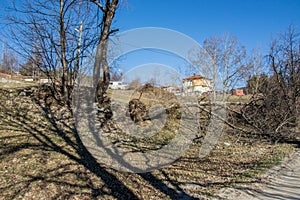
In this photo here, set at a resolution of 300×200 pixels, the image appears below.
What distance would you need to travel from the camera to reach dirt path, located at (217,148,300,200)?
9.48 ft

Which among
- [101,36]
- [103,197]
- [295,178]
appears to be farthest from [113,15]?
[295,178]

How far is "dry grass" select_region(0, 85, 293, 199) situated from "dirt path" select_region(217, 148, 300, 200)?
7.8 inches

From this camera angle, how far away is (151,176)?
11.8ft

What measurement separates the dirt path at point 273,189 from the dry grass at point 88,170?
0.65 ft

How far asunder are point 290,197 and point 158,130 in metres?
4.67

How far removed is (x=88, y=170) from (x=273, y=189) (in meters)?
3.23

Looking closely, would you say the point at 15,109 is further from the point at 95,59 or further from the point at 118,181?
the point at 118,181

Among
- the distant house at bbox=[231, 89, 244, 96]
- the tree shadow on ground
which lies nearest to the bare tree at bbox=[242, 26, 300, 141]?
the distant house at bbox=[231, 89, 244, 96]

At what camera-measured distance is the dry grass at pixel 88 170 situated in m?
2.86

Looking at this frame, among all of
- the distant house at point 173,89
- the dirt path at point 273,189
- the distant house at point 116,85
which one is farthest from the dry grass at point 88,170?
the distant house at point 116,85

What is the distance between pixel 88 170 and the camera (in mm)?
3484

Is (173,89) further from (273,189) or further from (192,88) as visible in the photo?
(273,189)

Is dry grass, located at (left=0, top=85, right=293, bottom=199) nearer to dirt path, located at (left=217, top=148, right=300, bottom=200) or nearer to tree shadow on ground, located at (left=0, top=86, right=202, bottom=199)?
tree shadow on ground, located at (left=0, top=86, right=202, bottom=199)

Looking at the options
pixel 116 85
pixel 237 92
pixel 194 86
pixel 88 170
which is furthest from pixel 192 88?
pixel 88 170
